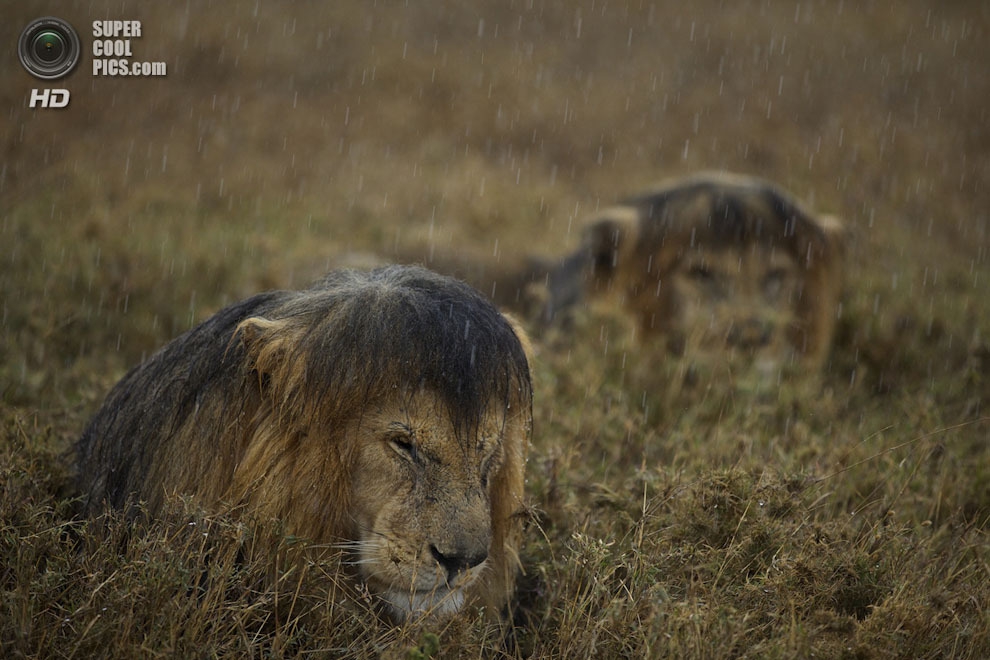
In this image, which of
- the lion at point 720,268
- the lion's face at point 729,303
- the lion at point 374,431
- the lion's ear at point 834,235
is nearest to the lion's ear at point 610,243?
the lion at point 720,268

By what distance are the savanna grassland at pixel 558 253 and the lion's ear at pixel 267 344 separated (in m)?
0.53

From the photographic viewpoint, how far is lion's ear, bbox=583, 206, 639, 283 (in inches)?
327

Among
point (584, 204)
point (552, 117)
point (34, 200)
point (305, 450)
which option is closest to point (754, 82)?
point (552, 117)

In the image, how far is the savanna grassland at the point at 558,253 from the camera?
328cm

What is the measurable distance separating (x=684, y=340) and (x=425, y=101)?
8.85 metres

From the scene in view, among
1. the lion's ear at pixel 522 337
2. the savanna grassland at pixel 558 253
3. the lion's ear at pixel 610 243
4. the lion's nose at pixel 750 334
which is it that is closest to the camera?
the savanna grassland at pixel 558 253

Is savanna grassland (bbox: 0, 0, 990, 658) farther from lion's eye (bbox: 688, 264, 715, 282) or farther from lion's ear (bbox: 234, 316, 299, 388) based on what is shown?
lion's eye (bbox: 688, 264, 715, 282)

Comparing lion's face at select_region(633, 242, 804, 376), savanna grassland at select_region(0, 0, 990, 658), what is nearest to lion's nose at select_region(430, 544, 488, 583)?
savanna grassland at select_region(0, 0, 990, 658)

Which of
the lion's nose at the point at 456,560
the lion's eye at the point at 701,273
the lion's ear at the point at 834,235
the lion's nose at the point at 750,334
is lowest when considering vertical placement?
the lion's nose at the point at 750,334

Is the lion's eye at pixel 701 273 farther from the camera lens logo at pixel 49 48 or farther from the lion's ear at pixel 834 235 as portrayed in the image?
the camera lens logo at pixel 49 48

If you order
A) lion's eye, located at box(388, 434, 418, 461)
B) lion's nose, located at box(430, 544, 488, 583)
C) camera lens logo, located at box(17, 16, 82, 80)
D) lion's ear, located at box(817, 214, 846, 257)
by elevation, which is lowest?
lion's nose, located at box(430, 544, 488, 583)

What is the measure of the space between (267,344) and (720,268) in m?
5.55

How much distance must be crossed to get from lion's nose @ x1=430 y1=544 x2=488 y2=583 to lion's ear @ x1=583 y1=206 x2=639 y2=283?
5.53 metres

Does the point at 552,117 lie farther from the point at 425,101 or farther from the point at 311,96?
the point at 311,96
